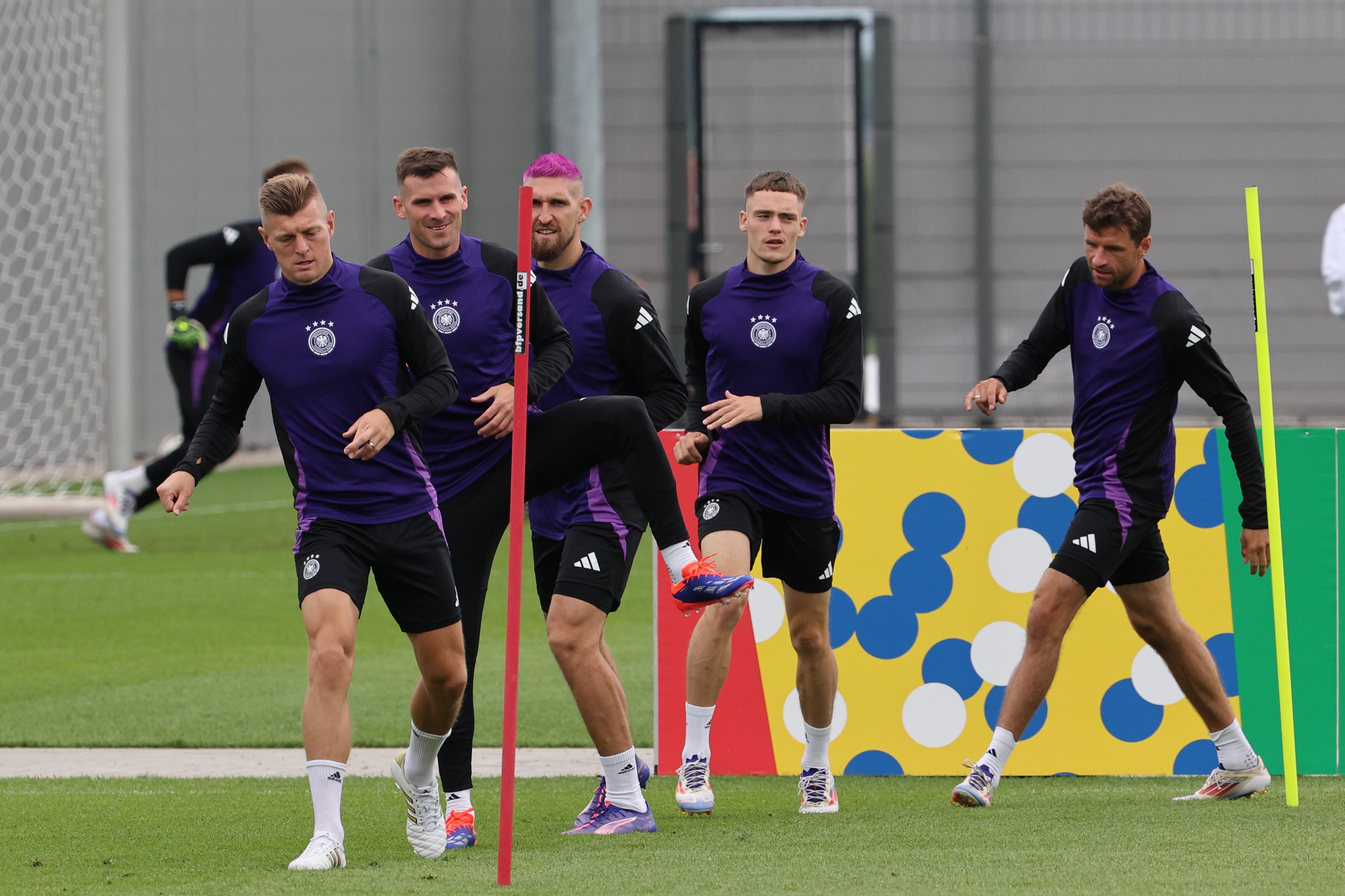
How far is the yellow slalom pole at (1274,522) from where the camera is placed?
16.8 ft

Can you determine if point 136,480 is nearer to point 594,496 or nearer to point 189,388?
point 189,388

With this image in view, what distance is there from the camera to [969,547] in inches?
243

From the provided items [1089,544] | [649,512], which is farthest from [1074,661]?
[649,512]

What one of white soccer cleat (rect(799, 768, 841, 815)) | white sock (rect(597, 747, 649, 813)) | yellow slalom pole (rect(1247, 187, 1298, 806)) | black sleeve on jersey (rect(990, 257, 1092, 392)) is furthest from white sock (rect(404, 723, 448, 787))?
yellow slalom pole (rect(1247, 187, 1298, 806))

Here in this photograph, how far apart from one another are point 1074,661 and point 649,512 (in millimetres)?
2062

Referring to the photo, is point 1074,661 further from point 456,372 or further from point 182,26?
point 182,26

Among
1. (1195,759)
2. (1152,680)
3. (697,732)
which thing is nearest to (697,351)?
(697,732)

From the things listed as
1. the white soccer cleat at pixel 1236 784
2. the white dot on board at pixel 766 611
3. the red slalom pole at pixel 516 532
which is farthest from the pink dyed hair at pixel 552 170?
the white soccer cleat at pixel 1236 784

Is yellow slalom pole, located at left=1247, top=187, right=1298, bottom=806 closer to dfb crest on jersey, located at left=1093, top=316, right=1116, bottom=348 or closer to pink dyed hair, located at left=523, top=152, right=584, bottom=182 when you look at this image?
dfb crest on jersey, located at left=1093, top=316, right=1116, bottom=348

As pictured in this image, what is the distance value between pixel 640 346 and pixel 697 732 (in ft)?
4.17

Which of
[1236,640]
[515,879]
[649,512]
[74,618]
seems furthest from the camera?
[74,618]

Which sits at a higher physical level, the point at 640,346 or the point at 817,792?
the point at 640,346

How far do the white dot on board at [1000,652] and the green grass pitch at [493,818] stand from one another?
407mm

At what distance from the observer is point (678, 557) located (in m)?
4.83
